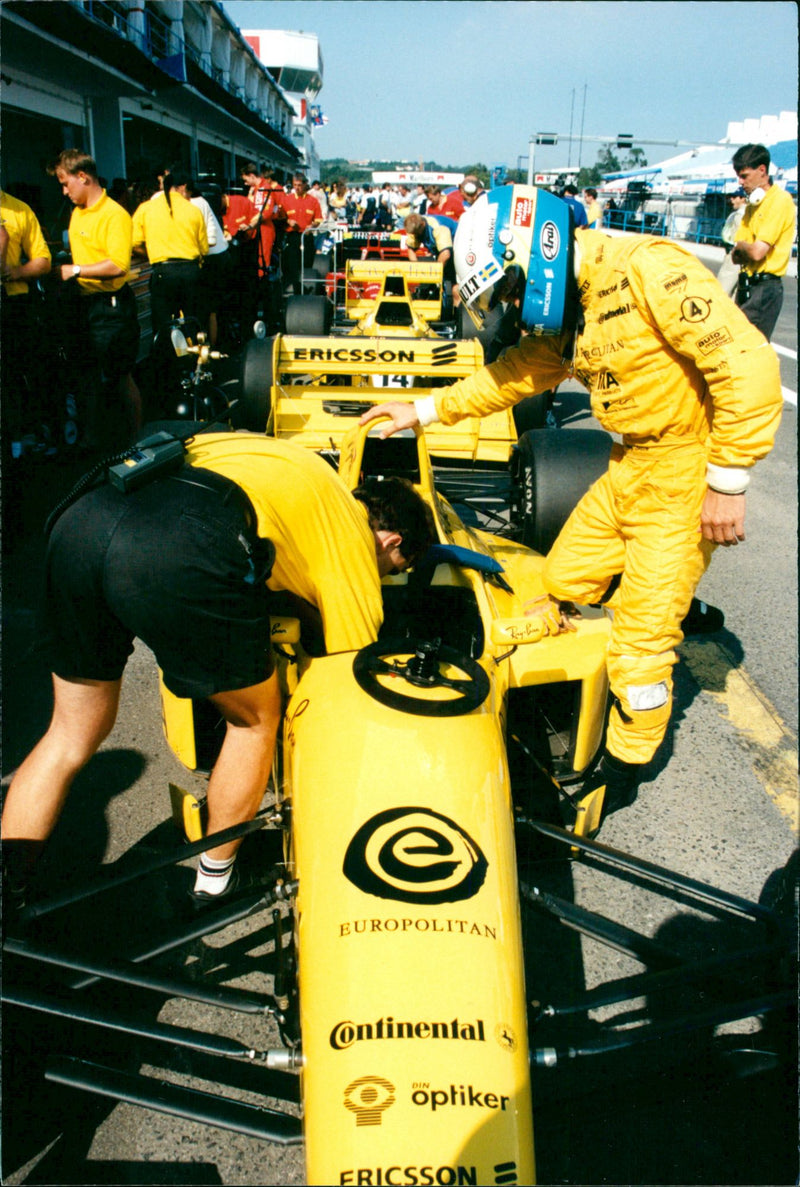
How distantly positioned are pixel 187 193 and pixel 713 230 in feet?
86.8

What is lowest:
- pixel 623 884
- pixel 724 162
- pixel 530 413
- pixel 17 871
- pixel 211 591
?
pixel 623 884

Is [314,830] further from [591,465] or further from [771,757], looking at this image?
[591,465]

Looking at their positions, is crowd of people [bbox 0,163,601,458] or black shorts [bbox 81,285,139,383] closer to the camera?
crowd of people [bbox 0,163,601,458]

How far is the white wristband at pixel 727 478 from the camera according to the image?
228 cm

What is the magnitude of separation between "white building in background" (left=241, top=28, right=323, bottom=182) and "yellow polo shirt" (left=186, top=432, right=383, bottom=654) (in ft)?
156

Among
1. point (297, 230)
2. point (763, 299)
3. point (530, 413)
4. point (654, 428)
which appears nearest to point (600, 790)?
point (654, 428)

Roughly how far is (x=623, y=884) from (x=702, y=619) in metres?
1.01

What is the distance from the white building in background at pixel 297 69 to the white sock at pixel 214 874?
4786 centimetres

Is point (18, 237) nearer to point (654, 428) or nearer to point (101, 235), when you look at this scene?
point (101, 235)

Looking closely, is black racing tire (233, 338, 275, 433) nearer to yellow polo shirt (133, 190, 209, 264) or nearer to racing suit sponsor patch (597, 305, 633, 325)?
yellow polo shirt (133, 190, 209, 264)

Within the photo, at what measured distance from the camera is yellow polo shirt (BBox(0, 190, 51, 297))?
15.9ft

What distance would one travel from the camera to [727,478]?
90.1 inches

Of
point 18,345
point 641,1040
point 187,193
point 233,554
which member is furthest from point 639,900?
point 187,193

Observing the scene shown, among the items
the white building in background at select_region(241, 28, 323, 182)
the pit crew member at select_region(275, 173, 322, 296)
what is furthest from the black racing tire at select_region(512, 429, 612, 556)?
the white building in background at select_region(241, 28, 323, 182)
